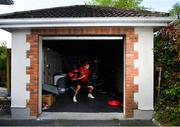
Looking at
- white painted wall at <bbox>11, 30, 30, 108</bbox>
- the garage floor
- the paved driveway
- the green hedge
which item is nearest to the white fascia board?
the green hedge

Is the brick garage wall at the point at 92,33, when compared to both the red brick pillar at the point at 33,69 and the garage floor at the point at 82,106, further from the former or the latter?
the garage floor at the point at 82,106

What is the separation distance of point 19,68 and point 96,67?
50.8 ft

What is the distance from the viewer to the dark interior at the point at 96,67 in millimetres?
14097

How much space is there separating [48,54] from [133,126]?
9.86m

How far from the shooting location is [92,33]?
12219 mm

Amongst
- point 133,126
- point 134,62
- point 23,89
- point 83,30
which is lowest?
point 133,126

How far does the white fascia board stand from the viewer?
11.4m

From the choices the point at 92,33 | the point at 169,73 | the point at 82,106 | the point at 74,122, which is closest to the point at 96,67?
the point at 82,106

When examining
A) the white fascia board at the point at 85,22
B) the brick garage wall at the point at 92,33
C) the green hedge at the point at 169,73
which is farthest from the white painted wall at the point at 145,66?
the white fascia board at the point at 85,22

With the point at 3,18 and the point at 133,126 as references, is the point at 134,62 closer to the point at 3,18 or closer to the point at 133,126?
the point at 133,126

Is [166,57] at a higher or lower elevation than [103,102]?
higher

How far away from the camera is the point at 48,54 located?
1986 centimetres

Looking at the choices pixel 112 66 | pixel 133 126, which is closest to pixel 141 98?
pixel 133 126

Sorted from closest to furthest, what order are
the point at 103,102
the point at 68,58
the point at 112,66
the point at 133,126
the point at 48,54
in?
the point at 133,126 < the point at 103,102 < the point at 48,54 < the point at 112,66 < the point at 68,58
